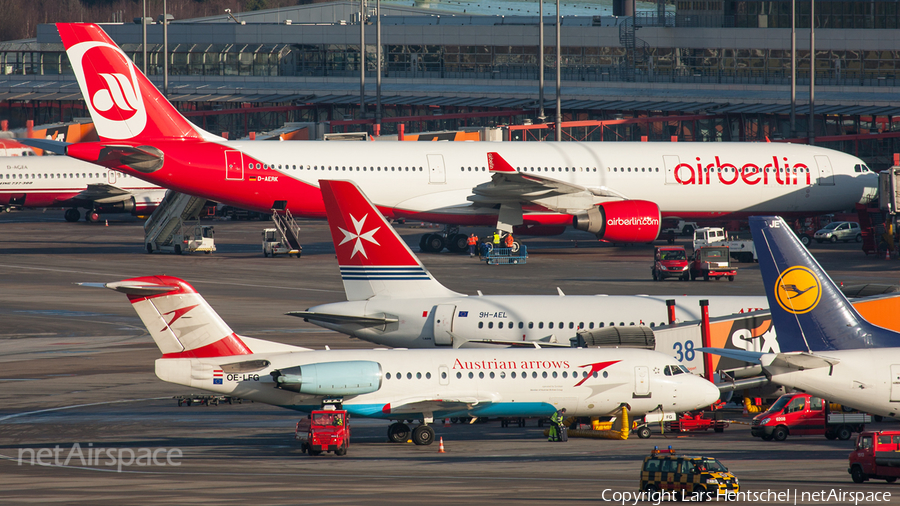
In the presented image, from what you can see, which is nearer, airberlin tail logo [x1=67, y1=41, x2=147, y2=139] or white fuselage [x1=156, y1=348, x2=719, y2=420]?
white fuselage [x1=156, y1=348, x2=719, y2=420]

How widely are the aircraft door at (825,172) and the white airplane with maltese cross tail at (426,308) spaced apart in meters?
30.2

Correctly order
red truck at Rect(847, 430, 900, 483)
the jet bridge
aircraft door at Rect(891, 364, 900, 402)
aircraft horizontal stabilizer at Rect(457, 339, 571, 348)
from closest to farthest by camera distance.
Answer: red truck at Rect(847, 430, 900, 483)
aircraft door at Rect(891, 364, 900, 402)
aircraft horizontal stabilizer at Rect(457, 339, 571, 348)
the jet bridge

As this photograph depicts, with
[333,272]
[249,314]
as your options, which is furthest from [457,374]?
[333,272]

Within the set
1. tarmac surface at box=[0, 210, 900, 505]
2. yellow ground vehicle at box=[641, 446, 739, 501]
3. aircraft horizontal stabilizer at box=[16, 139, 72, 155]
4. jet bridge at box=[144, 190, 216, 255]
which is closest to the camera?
yellow ground vehicle at box=[641, 446, 739, 501]

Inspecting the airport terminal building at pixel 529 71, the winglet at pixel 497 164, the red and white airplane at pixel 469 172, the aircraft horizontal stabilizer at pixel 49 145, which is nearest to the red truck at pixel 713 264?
the red and white airplane at pixel 469 172

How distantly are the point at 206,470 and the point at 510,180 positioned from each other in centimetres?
3376

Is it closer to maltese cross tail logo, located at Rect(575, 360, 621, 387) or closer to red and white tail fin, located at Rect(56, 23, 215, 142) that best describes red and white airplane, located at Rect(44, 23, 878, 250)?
red and white tail fin, located at Rect(56, 23, 215, 142)

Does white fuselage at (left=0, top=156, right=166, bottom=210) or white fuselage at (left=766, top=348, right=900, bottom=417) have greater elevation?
white fuselage at (left=0, top=156, right=166, bottom=210)

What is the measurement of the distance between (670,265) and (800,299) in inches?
1075

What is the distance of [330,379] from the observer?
2447 centimetres

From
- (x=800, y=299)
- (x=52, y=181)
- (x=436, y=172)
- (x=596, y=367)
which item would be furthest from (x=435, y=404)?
(x=52, y=181)

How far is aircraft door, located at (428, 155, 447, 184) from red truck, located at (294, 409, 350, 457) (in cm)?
3273

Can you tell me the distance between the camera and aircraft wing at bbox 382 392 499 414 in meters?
24.8

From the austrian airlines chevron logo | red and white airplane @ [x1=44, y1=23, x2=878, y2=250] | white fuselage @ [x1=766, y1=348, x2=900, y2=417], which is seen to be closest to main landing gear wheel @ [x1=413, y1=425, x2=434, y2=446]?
white fuselage @ [x1=766, y1=348, x2=900, y2=417]
